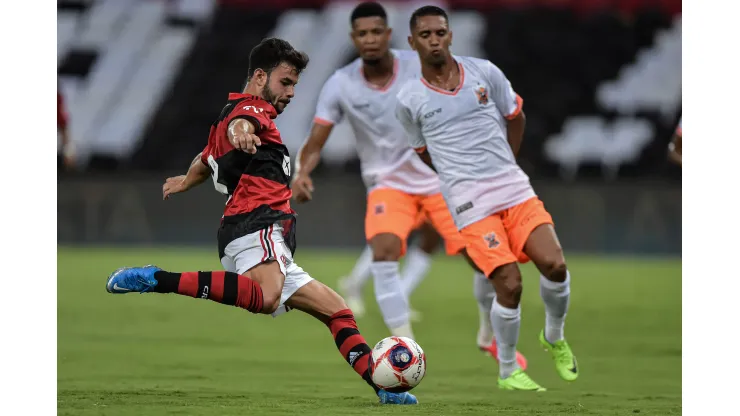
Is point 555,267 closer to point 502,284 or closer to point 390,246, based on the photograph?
point 502,284

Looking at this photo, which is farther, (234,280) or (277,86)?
(277,86)

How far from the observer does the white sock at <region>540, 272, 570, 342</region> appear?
246 inches

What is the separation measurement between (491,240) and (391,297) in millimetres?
1196

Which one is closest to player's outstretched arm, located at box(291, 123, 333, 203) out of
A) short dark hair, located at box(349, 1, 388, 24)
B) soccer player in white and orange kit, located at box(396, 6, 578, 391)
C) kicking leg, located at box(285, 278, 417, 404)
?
short dark hair, located at box(349, 1, 388, 24)

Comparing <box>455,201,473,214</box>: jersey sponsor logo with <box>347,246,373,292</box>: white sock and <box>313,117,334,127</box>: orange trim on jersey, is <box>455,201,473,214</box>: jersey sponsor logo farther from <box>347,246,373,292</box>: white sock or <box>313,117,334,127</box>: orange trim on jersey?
<box>347,246,373,292</box>: white sock

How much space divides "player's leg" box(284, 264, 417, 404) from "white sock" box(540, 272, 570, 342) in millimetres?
1250

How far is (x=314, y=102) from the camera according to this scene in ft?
61.7

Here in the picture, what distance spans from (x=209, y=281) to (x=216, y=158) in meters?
0.56

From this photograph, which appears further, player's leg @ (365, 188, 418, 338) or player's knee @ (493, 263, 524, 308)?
player's leg @ (365, 188, 418, 338)

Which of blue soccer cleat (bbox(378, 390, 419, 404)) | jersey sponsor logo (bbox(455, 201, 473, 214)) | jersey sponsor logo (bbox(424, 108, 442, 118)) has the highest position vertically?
jersey sponsor logo (bbox(424, 108, 442, 118))

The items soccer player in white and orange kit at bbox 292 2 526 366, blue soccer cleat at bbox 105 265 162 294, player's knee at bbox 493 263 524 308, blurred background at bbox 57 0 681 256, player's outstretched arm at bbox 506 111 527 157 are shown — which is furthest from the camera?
blurred background at bbox 57 0 681 256

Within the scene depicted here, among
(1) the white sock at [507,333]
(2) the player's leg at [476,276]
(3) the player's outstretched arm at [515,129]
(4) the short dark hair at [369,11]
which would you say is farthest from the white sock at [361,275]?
(1) the white sock at [507,333]

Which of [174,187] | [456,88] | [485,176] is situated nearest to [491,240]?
[485,176]

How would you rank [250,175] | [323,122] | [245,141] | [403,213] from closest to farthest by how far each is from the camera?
[245,141] → [250,175] → [403,213] → [323,122]
